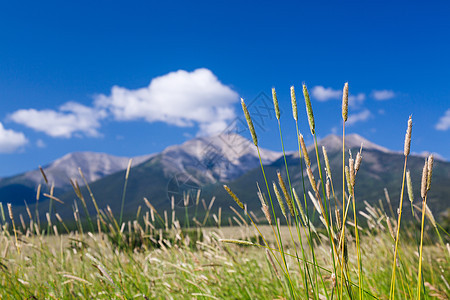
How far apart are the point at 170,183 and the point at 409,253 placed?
13.0ft

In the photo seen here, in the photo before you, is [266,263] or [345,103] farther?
[266,263]

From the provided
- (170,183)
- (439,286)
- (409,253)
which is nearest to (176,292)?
(439,286)

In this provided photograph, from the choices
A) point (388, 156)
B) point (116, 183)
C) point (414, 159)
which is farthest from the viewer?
point (116, 183)

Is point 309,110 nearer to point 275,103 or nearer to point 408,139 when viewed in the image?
point 275,103

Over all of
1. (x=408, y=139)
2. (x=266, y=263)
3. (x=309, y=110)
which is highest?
(x=309, y=110)

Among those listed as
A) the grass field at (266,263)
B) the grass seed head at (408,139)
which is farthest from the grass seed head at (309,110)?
the grass seed head at (408,139)

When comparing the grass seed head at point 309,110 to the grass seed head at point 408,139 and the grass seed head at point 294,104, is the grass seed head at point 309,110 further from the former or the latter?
Result: the grass seed head at point 408,139

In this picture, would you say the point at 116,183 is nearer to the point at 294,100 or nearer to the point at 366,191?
the point at 366,191

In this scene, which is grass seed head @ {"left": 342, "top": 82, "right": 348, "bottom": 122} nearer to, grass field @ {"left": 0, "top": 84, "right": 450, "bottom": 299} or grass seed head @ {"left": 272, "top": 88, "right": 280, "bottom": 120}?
grass field @ {"left": 0, "top": 84, "right": 450, "bottom": 299}

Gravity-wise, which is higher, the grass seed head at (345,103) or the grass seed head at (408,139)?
the grass seed head at (345,103)

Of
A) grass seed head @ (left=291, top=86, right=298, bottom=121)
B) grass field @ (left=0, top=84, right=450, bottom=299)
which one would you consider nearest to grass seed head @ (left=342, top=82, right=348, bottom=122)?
grass field @ (left=0, top=84, right=450, bottom=299)

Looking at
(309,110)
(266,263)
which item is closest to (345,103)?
(309,110)

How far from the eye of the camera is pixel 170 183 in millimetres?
6211

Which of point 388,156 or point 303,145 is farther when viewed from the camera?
point 388,156
